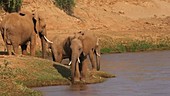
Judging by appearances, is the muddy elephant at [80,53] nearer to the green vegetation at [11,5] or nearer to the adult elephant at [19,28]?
the adult elephant at [19,28]

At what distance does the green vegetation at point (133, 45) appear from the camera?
133 ft

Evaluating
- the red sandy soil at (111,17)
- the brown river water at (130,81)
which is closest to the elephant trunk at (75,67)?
the brown river water at (130,81)

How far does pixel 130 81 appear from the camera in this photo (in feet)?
77.8

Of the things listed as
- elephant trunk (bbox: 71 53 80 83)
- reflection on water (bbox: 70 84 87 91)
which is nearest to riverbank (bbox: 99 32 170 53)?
elephant trunk (bbox: 71 53 80 83)

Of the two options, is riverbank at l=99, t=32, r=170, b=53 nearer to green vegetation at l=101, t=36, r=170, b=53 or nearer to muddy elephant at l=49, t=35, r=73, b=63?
green vegetation at l=101, t=36, r=170, b=53

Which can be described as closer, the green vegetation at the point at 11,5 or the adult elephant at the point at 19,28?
the adult elephant at the point at 19,28

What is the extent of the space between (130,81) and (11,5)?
20.6 m

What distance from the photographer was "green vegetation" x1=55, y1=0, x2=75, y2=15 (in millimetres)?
49500

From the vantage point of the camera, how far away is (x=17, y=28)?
26.4 m

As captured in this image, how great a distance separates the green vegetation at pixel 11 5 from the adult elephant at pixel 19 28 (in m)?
15.4

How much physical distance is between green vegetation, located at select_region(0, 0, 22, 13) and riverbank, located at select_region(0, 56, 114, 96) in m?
18.9

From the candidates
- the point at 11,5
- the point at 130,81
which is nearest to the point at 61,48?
the point at 130,81

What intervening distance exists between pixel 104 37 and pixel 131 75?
16885 millimetres

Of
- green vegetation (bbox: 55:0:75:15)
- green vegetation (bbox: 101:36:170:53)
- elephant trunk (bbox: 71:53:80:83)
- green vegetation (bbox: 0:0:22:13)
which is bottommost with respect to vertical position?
green vegetation (bbox: 101:36:170:53)
